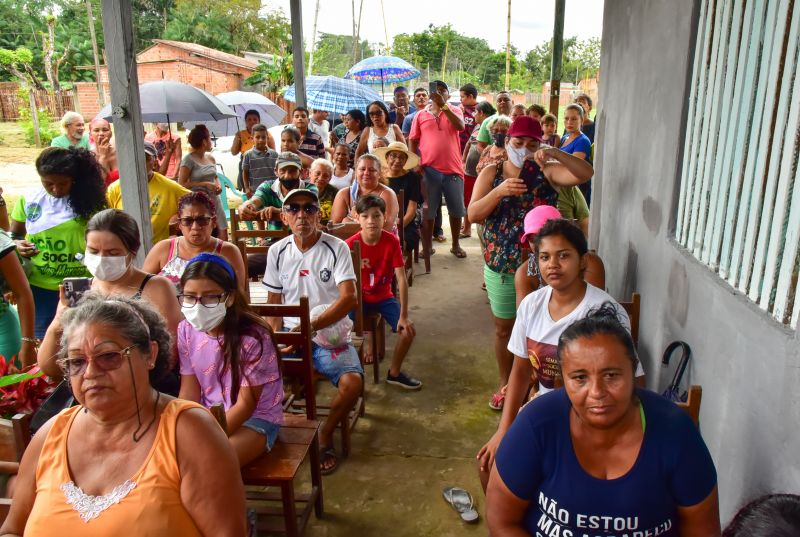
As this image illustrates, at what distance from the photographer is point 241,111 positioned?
11.4m

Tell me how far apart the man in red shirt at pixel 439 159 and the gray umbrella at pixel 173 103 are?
2.49 m

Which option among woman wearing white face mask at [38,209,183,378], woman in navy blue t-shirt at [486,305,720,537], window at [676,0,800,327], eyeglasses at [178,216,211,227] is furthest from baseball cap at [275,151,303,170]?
woman in navy blue t-shirt at [486,305,720,537]

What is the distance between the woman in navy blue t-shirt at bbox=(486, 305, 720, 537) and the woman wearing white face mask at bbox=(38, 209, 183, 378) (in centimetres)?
180

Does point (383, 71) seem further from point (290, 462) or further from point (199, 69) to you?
point (199, 69)

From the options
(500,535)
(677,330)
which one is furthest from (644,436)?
(677,330)

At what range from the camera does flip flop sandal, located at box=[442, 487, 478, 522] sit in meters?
3.01

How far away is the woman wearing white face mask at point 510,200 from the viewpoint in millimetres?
3707

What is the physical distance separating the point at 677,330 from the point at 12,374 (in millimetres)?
2893

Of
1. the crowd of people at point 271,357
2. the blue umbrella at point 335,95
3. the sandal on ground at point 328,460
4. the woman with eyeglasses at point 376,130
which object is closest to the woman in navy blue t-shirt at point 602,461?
the crowd of people at point 271,357

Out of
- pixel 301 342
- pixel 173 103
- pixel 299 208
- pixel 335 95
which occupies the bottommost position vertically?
pixel 301 342

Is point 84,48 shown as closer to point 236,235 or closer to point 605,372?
point 236,235

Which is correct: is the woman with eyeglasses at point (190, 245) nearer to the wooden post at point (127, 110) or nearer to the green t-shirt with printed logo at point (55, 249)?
the green t-shirt with printed logo at point (55, 249)

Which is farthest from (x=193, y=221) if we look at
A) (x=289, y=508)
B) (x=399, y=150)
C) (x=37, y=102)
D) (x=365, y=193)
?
(x=37, y=102)

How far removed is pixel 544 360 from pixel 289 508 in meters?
1.32
